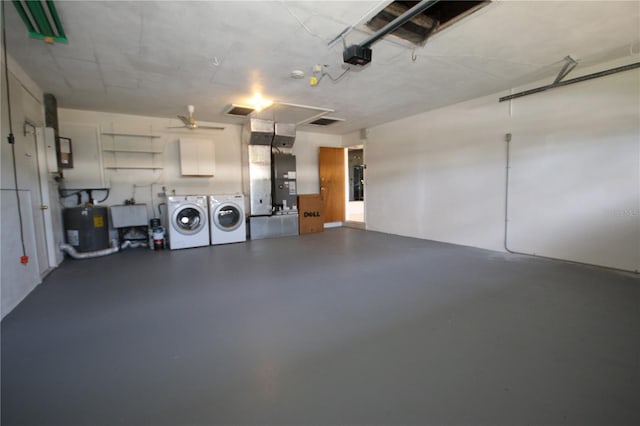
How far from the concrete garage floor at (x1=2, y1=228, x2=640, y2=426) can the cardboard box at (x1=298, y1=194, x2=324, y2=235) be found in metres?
3.21

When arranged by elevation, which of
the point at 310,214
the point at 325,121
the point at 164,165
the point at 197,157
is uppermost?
the point at 325,121

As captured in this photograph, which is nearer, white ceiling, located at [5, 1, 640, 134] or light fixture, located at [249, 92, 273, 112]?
white ceiling, located at [5, 1, 640, 134]

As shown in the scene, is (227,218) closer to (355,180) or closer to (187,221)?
(187,221)

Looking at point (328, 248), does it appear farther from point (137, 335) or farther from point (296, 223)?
point (137, 335)

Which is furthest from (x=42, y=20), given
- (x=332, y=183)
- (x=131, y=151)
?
(x=332, y=183)

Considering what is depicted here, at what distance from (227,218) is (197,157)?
143 cm

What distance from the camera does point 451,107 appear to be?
4.95 metres

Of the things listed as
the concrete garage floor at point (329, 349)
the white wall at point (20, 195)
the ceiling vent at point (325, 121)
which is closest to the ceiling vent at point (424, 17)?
the concrete garage floor at point (329, 349)

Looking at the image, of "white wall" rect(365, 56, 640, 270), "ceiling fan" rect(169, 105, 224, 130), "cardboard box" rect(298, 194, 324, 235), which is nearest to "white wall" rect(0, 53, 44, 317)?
"ceiling fan" rect(169, 105, 224, 130)

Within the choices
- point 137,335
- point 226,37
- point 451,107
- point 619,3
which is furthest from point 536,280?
point 226,37

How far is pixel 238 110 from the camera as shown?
5.06 metres

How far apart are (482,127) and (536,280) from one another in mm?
2599

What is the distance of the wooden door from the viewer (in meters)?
7.37

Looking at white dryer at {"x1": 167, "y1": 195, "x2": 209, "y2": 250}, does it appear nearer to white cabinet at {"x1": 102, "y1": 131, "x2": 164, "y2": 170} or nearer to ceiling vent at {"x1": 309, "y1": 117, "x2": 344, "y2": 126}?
white cabinet at {"x1": 102, "y1": 131, "x2": 164, "y2": 170}
